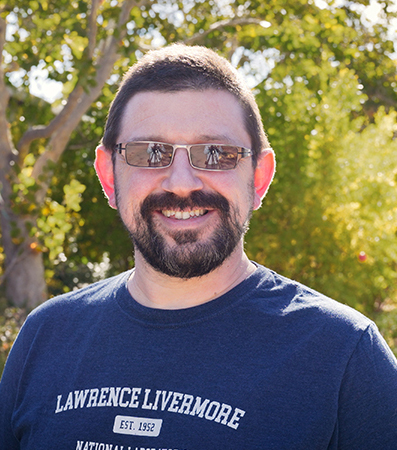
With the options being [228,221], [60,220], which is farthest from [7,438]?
[60,220]

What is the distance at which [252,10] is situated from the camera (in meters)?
8.59

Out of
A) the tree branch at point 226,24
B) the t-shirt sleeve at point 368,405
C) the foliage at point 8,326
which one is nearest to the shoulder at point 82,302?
the t-shirt sleeve at point 368,405

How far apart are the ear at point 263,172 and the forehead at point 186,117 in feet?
0.49

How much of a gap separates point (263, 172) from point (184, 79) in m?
0.42

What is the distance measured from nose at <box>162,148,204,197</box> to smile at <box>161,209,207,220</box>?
6cm

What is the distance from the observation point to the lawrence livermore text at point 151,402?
1383 millimetres

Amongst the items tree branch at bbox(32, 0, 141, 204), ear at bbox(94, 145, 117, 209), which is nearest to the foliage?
tree branch at bbox(32, 0, 141, 204)

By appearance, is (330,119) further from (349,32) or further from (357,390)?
(357,390)

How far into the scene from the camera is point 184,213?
165cm

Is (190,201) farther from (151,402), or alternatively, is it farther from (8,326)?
(8,326)

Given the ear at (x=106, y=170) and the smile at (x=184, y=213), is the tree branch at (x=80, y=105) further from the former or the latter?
the smile at (x=184, y=213)

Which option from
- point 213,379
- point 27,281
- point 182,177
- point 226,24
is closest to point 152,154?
point 182,177

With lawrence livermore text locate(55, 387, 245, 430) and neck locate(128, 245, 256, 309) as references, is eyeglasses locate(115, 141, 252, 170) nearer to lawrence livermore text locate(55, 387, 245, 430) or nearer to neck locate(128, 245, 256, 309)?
neck locate(128, 245, 256, 309)

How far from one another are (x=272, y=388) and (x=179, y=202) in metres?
Result: 0.59
